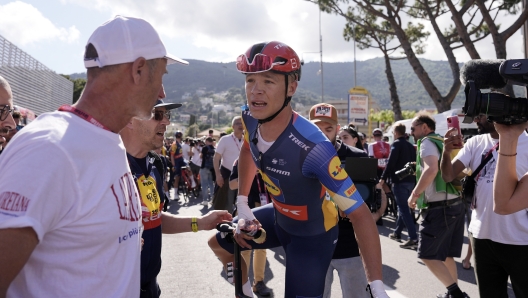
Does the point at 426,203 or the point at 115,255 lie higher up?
the point at 115,255

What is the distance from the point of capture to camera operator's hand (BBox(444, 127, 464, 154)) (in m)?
4.15

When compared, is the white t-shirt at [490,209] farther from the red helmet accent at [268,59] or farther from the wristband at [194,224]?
the wristband at [194,224]

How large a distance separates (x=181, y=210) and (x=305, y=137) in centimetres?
1118

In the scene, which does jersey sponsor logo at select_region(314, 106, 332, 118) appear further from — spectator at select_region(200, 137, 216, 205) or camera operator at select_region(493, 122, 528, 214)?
spectator at select_region(200, 137, 216, 205)

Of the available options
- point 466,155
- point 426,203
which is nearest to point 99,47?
point 466,155

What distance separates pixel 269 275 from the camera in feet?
20.7

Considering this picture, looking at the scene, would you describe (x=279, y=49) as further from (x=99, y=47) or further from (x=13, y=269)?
(x=13, y=269)

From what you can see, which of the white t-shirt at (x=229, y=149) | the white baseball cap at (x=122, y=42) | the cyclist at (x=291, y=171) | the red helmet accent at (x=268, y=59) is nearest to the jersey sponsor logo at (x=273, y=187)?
the cyclist at (x=291, y=171)

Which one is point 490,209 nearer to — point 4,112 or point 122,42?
point 122,42

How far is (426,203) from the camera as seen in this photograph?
5.41 meters

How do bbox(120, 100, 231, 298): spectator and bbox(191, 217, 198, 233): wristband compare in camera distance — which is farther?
bbox(191, 217, 198, 233): wristband

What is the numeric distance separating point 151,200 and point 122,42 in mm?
1477

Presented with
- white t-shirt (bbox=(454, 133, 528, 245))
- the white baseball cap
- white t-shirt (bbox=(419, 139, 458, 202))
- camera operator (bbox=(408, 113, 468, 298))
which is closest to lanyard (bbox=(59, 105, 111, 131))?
the white baseball cap

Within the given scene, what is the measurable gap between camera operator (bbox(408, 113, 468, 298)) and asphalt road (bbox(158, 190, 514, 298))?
0.61 meters
